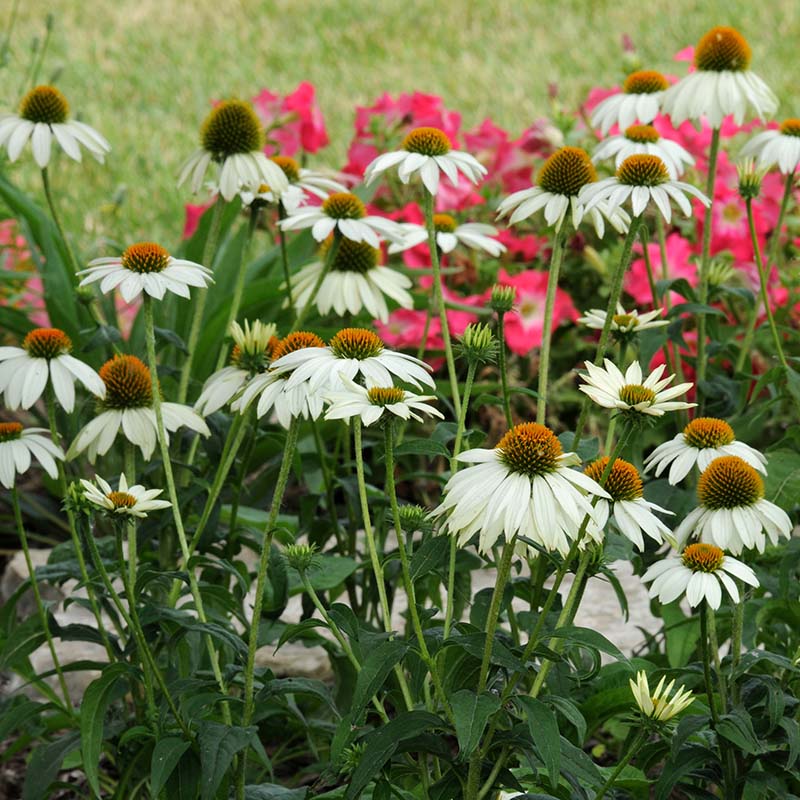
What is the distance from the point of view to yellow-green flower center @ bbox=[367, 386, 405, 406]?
4.50ft

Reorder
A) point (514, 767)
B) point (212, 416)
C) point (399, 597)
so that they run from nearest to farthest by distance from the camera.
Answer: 1. point (514, 767)
2. point (212, 416)
3. point (399, 597)

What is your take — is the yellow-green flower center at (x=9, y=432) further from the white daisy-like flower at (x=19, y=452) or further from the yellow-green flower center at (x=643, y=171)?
the yellow-green flower center at (x=643, y=171)

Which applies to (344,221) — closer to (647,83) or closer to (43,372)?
(43,372)

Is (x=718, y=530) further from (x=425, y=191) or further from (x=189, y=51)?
(x=189, y=51)

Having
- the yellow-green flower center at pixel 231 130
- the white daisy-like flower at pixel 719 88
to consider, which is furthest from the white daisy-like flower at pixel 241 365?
the white daisy-like flower at pixel 719 88

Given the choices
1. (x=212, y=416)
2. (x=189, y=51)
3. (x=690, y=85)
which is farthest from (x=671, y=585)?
(x=189, y=51)

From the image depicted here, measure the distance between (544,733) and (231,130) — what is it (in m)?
1.07

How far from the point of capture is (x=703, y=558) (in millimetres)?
1479

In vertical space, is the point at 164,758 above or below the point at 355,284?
below

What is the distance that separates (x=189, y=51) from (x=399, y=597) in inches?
167

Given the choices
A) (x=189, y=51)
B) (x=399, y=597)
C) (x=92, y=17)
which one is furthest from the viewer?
(x=92, y=17)

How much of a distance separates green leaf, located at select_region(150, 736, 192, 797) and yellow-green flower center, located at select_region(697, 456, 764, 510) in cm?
66

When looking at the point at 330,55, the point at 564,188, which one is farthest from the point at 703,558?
the point at 330,55

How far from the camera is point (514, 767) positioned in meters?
1.57
